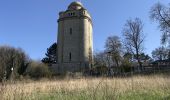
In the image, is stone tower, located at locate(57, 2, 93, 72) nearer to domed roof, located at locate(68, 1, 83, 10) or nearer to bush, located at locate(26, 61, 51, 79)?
domed roof, located at locate(68, 1, 83, 10)

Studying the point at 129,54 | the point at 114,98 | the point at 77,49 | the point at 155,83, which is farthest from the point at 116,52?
the point at 114,98

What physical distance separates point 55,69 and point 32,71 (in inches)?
342

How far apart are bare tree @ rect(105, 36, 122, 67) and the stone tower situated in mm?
4982

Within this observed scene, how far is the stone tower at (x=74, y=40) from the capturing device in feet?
174

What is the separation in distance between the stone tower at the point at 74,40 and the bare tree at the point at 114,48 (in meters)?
4.98

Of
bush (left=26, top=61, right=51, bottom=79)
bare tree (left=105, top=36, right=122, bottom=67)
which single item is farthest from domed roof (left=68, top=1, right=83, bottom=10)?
bush (left=26, top=61, right=51, bottom=79)

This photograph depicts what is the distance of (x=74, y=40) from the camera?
54719 mm

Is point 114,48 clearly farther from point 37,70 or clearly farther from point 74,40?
point 37,70

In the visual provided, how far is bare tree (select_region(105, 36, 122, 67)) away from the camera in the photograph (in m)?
49.8

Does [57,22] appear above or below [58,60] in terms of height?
above

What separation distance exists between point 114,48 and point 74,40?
28.3 feet

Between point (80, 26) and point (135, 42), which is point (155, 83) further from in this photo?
point (80, 26)

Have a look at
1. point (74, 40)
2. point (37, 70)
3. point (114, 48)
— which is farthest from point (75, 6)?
point (37, 70)

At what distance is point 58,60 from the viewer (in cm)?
5488
